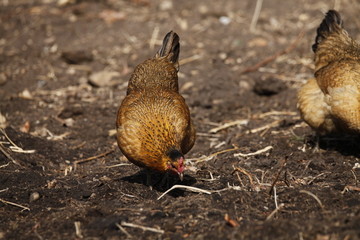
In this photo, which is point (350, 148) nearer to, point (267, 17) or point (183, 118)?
point (183, 118)

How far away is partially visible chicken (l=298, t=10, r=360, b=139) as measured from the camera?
5.27 metres

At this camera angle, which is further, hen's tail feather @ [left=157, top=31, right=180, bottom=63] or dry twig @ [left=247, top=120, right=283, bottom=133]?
dry twig @ [left=247, top=120, right=283, bottom=133]

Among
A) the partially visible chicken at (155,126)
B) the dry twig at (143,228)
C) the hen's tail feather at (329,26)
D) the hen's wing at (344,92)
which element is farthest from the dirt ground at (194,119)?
the hen's tail feather at (329,26)

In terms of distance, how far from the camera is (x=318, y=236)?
3.43 metres

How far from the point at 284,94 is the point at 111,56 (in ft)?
12.0

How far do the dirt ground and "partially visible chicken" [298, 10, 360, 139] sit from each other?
491mm

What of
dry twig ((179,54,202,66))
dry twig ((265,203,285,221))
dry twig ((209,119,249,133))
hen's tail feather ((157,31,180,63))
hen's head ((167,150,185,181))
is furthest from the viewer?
dry twig ((179,54,202,66))

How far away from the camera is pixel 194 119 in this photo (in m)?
7.34

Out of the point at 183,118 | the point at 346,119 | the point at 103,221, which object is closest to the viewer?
the point at 103,221

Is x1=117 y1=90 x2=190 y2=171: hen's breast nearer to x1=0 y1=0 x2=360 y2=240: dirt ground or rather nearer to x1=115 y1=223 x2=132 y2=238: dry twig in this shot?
x1=0 y1=0 x2=360 y2=240: dirt ground

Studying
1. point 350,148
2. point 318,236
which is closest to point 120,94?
point 350,148

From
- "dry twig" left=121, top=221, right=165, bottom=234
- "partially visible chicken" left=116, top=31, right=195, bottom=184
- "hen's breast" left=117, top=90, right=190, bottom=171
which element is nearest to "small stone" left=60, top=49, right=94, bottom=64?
"partially visible chicken" left=116, top=31, right=195, bottom=184

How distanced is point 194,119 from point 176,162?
3069mm

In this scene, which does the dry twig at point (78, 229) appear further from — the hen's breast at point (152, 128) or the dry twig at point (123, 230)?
the hen's breast at point (152, 128)
